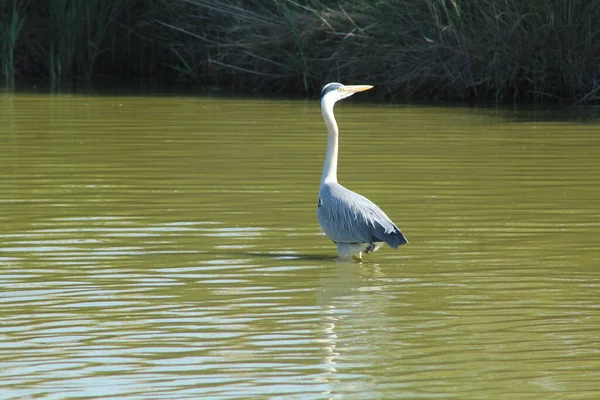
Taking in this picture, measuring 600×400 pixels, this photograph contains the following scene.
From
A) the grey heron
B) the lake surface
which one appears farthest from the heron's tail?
the lake surface

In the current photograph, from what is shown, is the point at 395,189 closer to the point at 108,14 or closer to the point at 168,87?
the point at 168,87

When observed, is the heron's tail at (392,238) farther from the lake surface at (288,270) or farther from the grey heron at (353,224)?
the lake surface at (288,270)

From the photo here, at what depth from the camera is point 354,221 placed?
697 cm

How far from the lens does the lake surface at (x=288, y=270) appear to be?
482 centimetres

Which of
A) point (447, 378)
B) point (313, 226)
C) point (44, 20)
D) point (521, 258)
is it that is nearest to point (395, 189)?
point (313, 226)

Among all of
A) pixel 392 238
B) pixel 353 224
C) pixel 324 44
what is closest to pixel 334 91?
pixel 353 224

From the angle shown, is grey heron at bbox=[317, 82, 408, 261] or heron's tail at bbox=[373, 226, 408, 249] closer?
heron's tail at bbox=[373, 226, 408, 249]

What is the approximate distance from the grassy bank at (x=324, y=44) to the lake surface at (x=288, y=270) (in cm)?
359

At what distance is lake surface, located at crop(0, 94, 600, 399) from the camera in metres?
4.82

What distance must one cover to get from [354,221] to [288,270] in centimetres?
47

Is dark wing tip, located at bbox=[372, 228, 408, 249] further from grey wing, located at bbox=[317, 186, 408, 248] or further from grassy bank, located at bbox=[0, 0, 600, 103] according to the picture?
grassy bank, located at bbox=[0, 0, 600, 103]

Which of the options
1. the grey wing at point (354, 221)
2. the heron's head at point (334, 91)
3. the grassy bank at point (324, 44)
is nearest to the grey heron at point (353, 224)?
the grey wing at point (354, 221)

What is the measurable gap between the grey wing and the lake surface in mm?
190

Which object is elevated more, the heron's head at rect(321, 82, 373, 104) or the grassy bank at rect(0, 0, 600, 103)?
the grassy bank at rect(0, 0, 600, 103)
